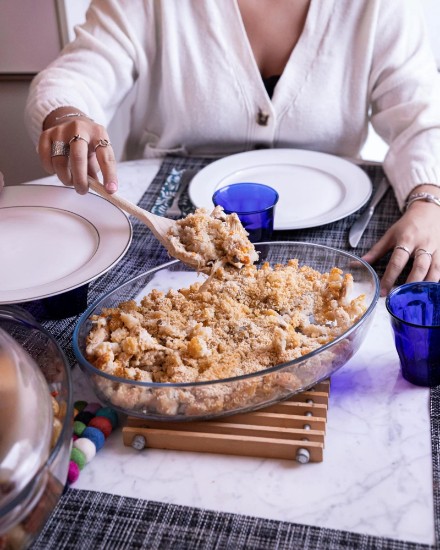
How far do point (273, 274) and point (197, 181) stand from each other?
51cm

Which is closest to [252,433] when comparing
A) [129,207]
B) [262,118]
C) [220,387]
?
[220,387]

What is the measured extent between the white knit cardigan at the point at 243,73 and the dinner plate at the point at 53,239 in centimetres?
37

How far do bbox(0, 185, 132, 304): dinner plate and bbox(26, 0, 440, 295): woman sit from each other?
0.33 meters

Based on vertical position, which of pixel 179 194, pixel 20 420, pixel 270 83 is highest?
pixel 20 420

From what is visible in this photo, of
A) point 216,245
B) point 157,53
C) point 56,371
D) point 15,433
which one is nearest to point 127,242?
point 216,245

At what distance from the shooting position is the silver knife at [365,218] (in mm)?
1291

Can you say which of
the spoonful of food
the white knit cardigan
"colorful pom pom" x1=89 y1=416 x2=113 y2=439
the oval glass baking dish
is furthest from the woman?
"colorful pom pom" x1=89 y1=416 x2=113 y2=439

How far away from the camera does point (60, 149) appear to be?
4.13ft

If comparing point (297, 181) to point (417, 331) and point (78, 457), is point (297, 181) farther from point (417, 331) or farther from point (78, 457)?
point (78, 457)

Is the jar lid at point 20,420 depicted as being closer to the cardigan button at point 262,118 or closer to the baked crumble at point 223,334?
the baked crumble at point 223,334

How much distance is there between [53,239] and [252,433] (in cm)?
57

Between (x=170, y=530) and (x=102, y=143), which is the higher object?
(x=102, y=143)

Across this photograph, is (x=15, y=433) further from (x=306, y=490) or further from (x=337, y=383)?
(x=337, y=383)

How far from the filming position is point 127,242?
113 centimetres
